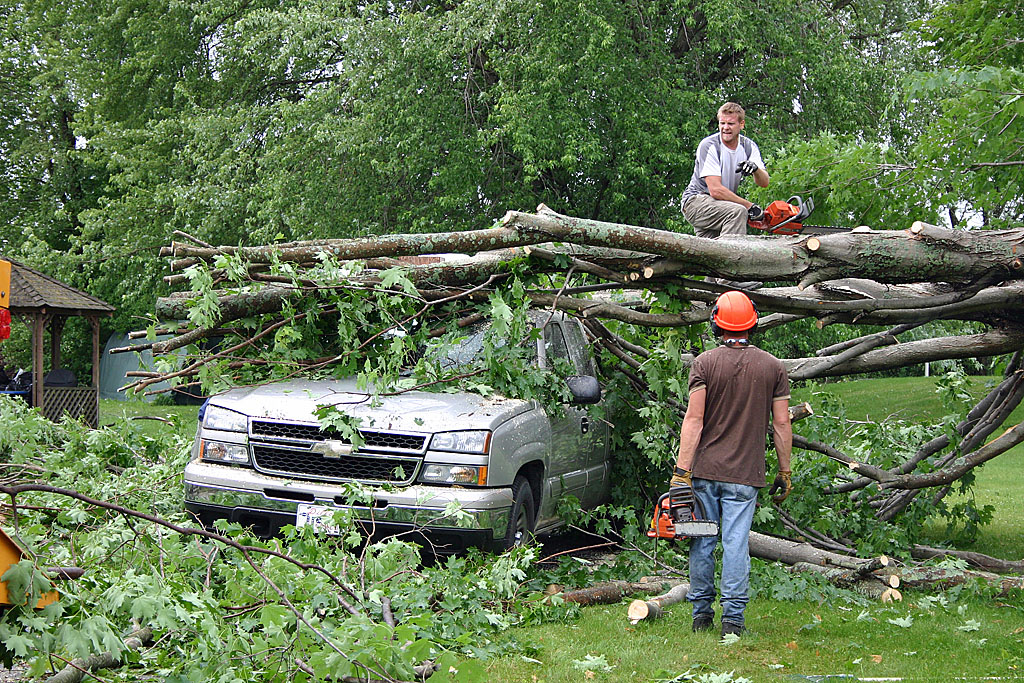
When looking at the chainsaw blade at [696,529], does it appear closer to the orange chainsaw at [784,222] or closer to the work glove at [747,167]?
the orange chainsaw at [784,222]

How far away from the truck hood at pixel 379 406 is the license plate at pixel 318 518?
1.88 feet

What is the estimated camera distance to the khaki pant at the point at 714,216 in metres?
6.98

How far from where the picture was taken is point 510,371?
661 cm

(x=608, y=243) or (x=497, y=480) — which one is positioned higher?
(x=608, y=243)

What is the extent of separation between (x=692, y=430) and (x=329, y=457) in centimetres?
Result: 217

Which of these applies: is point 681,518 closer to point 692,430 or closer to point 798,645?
point 692,430

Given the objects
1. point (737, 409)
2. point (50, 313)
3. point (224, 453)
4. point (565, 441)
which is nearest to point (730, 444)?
point (737, 409)

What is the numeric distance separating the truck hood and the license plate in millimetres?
572

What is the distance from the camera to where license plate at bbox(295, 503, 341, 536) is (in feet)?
17.8

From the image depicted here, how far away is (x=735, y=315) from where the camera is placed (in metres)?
5.67

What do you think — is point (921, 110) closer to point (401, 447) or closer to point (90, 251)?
point (401, 447)

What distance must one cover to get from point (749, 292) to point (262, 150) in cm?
2011

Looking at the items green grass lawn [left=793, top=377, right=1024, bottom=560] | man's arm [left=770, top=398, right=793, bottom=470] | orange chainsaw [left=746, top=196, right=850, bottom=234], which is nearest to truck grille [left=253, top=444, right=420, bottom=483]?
man's arm [left=770, top=398, right=793, bottom=470]

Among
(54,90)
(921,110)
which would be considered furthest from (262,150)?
(921,110)
